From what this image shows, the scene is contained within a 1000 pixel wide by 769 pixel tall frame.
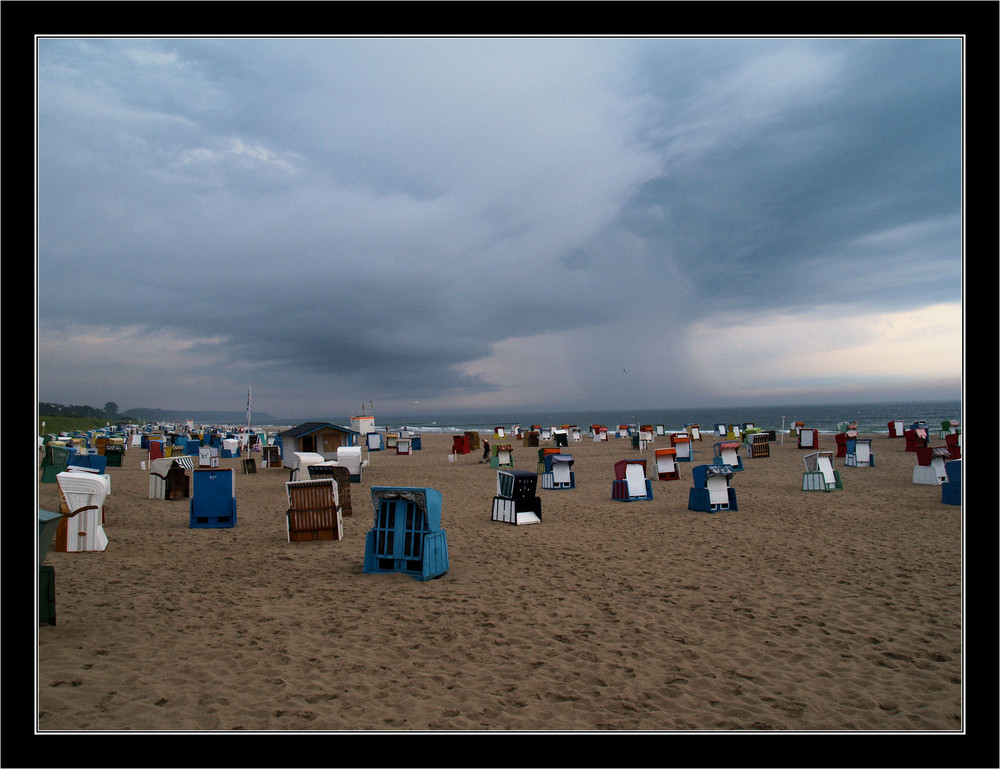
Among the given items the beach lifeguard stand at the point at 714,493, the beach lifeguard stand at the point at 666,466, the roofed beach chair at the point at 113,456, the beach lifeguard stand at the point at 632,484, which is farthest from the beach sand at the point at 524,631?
the roofed beach chair at the point at 113,456

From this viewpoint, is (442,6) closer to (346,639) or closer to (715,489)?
(346,639)

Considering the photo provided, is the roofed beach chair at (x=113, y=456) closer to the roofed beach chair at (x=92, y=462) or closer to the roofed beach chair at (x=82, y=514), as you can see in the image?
the roofed beach chair at (x=92, y=462)

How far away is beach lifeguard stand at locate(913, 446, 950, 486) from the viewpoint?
17.1 metres

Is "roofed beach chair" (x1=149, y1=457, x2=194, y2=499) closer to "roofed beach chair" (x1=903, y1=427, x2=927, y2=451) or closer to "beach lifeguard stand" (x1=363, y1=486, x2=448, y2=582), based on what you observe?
"beach lifeguard stand" (x1=363, y1=486, x2=448, y2=582)

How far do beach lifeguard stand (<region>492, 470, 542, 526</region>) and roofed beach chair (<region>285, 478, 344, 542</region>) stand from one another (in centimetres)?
363

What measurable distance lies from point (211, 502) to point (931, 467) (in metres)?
20.7

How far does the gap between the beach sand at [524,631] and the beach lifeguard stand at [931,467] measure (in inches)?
253

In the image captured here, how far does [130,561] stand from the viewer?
9133 mm

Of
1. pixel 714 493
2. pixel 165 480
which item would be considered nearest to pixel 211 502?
pixel 165 480

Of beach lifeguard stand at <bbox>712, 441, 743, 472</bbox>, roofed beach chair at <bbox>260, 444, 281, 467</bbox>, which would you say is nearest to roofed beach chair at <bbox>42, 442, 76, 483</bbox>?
A: roofed beach chair at <bbox>260, 444, 281, 467</bbox>

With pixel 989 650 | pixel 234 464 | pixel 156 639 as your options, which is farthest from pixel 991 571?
pixel 234 464

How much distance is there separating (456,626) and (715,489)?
9.49 meters

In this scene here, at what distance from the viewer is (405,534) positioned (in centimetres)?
849

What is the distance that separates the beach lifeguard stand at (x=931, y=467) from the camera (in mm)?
17125
